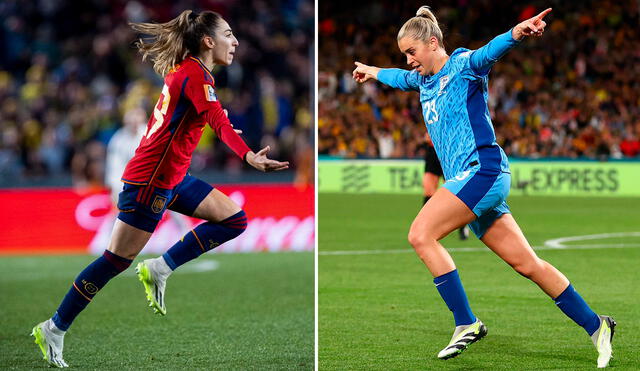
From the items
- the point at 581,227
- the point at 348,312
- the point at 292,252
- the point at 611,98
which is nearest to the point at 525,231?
the point at 581,227

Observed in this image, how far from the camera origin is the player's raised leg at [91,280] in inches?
253

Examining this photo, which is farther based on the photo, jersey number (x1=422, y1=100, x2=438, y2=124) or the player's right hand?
the player's right hand

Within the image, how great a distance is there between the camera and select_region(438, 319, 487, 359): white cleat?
5758 millimetres

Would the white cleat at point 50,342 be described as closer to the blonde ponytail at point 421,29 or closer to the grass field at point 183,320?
the grass field at point 183,320

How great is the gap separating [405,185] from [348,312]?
16127mm

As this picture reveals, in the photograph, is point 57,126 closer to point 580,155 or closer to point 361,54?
point 361,54

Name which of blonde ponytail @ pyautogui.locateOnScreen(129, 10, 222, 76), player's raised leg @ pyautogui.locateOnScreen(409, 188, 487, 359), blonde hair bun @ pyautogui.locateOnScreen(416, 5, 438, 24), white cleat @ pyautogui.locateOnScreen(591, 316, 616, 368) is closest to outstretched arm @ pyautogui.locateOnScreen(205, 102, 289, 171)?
blonde ponytail @ pyautogui.locateOnScreen(129, 10, 222, 76)

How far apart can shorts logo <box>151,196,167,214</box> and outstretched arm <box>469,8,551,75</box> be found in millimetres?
2087

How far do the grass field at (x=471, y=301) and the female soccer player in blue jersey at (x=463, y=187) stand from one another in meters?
0.52

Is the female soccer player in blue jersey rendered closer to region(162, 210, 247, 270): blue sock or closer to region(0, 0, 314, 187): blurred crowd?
region(162, 210, 247, 270): blue sock

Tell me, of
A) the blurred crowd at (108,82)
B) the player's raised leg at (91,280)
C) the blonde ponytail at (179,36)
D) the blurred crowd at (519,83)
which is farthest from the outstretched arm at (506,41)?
the blurred crowd at (519,83)

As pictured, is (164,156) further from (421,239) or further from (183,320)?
(183,320)

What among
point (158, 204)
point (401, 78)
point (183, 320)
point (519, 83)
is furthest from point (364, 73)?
point (519, 83)

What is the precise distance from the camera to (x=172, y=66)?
633 cm
